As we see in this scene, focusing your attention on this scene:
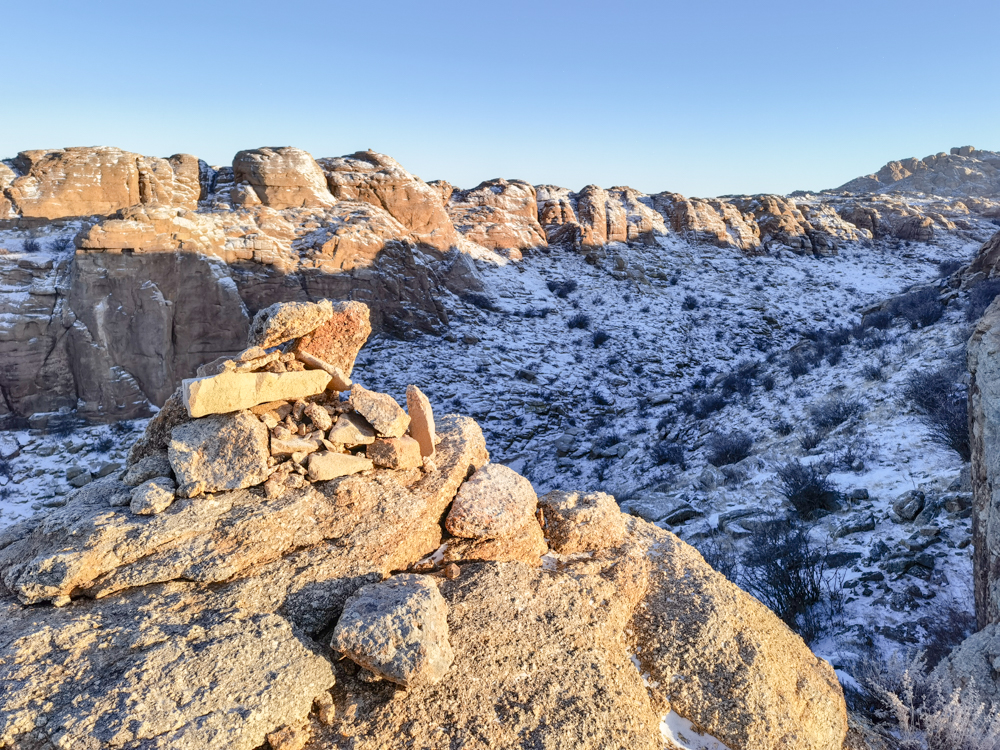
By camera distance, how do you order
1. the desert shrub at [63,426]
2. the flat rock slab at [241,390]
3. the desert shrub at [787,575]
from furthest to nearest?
the desert shrub at [63,426] < the desert shrub at [787,575] < the flat rock slab at [241,390]

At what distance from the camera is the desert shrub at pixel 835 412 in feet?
31.6

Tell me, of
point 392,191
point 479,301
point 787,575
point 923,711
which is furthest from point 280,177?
point 923,711

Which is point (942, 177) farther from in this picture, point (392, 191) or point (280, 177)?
point (280, 177)

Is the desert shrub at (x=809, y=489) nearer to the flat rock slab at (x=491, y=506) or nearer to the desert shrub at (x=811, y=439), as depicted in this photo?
the desert shrub at (x=811, y=439)

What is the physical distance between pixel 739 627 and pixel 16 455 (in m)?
14.5

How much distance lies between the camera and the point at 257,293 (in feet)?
52.4

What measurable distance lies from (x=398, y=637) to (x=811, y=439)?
9.13 meters

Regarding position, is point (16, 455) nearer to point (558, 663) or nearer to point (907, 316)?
point (558, 663)

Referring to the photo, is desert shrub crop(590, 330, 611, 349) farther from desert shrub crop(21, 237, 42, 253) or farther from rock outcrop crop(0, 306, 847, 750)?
desert shrub crop(21, 237, 42, 253)

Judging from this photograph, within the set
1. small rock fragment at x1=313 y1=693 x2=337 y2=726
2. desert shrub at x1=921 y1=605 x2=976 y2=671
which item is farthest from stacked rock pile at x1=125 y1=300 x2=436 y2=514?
desert shrub at x1=921 y1=605 x2=976 y2=671

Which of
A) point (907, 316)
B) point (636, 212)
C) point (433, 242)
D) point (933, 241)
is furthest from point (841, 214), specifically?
point (433, 242)

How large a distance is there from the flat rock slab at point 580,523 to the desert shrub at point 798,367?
38.8ft

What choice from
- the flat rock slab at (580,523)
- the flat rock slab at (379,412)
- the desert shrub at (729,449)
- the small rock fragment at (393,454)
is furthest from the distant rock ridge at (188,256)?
the flat rock slab at (580,523)

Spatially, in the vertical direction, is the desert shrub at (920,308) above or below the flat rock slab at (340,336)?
below
